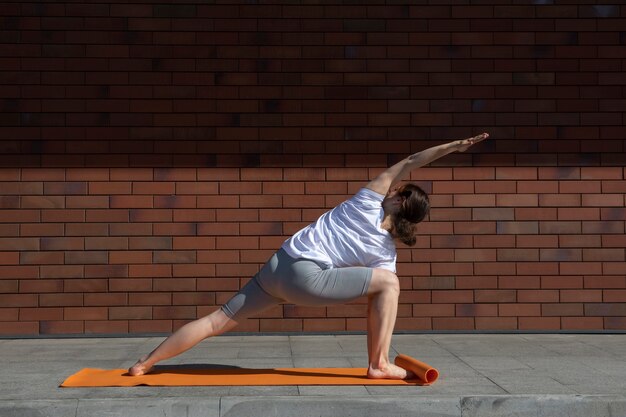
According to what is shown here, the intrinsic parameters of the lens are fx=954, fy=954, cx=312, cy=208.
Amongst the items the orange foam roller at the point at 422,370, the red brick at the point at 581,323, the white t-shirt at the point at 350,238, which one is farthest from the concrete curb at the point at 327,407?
the red brick at the point at 581,323

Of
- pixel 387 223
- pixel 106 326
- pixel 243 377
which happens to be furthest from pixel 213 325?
pixel 106 326

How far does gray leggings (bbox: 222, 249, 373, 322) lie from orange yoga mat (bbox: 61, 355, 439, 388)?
0.43 metres

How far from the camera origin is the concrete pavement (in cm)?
510

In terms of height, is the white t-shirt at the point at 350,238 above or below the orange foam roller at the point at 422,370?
above

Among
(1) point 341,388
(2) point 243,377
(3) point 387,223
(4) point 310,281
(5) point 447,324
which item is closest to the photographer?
(1) point 341,388

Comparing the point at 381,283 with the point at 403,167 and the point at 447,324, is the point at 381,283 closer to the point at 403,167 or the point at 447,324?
the point at 403,167

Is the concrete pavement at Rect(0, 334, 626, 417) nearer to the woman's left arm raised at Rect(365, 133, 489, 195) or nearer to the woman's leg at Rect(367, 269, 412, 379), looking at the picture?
the woman's leg at Rect(367, 269, 412, 379)

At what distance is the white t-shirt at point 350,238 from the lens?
5.75 m

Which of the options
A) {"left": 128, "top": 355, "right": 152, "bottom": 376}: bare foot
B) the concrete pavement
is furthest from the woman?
the concrete pavement

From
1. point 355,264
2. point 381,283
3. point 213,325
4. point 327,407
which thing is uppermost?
point 355,264

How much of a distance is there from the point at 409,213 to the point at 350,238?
0.39 meters

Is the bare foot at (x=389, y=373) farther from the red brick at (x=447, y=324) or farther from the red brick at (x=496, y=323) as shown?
→ the red brick at (x=496, y=323)

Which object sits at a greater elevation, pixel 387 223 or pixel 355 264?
pixel 387 223

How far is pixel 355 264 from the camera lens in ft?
19.2
